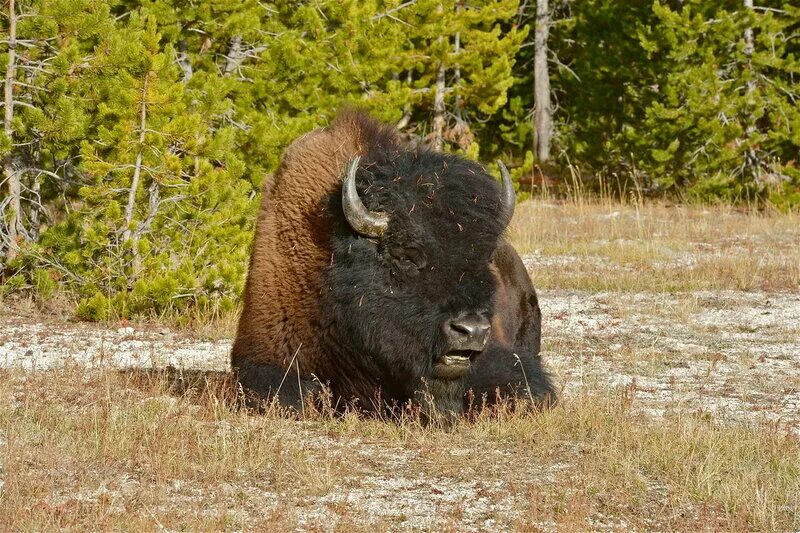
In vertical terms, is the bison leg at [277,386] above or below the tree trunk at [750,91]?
below

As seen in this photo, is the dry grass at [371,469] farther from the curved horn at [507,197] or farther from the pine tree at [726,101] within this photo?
the pine tree at [726,101]

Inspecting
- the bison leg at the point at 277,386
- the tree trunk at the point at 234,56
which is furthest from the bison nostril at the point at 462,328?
the tree trunk at the point at 234,56

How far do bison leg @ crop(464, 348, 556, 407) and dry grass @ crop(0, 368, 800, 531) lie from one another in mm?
187

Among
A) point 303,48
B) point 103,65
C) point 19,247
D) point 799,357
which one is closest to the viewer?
point 799,357

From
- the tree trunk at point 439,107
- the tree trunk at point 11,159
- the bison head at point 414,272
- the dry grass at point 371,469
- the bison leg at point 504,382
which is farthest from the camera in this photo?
the tree trunk at point 439,107

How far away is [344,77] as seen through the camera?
48.0ft

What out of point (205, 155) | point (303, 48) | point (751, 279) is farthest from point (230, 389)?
point (751, 279)

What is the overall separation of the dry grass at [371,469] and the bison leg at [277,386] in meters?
0.16

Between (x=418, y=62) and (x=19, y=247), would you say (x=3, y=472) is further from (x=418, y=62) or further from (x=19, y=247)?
(x=418, y=62)

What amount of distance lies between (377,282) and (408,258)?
0.24 meters

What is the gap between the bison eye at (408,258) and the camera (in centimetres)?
703

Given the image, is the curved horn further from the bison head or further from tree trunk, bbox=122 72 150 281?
tree trunk, bbox=122 72 150 281

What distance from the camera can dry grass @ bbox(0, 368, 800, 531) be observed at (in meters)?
5.38

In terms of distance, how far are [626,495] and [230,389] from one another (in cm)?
293
